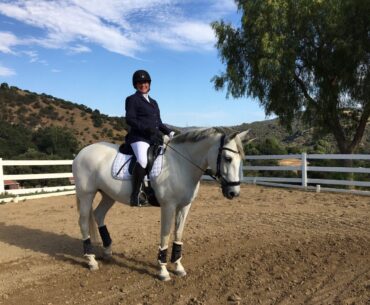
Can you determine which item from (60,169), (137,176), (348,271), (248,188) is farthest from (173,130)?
(60,169)

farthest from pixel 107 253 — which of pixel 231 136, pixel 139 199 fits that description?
pixel 231 136

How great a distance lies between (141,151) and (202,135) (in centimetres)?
83

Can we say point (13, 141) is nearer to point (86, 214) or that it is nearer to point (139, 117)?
point (86, 214)

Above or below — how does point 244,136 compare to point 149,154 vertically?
above

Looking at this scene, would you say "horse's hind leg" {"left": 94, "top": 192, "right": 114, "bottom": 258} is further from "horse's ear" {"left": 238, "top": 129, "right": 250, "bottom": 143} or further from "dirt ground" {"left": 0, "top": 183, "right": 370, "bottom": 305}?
"horse's ear" {"left": 238, "top": 129, "right": 250, "bottom": 143}

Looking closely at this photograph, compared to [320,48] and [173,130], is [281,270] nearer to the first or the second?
[173,130]

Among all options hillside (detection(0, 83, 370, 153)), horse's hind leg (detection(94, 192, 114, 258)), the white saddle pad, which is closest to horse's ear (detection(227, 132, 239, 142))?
the white saddle pad

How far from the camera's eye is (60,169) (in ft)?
74.9

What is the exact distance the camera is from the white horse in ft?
15.9

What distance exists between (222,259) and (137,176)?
1767 mm

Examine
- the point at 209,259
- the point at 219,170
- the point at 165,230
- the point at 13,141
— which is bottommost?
the point at 209,259

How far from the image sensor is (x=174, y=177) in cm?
526

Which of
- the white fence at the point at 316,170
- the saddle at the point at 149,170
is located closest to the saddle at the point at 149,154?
the saddle at the point at 149,170

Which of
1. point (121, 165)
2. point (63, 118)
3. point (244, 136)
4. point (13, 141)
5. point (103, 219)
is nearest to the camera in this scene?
point (244, 136)
